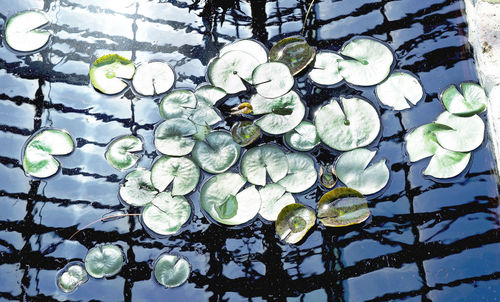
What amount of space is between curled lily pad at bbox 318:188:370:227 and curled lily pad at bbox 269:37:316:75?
0.65 metres

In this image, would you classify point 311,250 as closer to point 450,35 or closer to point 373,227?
point 373,227

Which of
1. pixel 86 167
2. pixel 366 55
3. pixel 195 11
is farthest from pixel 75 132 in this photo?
pixel 366 55

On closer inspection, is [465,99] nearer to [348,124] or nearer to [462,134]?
[462,134]

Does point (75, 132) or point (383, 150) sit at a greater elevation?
point (75, 132)

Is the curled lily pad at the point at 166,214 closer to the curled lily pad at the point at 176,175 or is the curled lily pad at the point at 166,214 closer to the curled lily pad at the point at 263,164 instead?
the curled lily pad at the point at 176,175

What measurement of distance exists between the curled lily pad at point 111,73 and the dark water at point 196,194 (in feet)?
0.17

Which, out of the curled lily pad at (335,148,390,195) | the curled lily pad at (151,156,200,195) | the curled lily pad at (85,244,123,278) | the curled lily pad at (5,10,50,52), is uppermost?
the curled lily pad at (5,10,50,52)

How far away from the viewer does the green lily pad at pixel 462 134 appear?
211cm

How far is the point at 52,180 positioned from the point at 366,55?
1.64 meters

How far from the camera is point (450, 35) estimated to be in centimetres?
240

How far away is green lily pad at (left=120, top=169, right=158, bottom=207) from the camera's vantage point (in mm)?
2100

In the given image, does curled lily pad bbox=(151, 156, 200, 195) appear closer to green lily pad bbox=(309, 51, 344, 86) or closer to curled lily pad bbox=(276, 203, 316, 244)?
curled lily pad bbox=(276, 203, 316, 244)

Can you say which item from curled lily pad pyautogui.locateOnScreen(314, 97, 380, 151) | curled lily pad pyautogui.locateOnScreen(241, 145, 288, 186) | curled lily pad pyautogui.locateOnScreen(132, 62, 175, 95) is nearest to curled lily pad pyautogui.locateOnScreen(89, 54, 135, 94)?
curled lily pad pyautogui.locateOnScreen(132, 62, 175, 95)

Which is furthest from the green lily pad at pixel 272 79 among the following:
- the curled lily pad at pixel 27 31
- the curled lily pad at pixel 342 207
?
the curled lily pad at pixel 27 31
